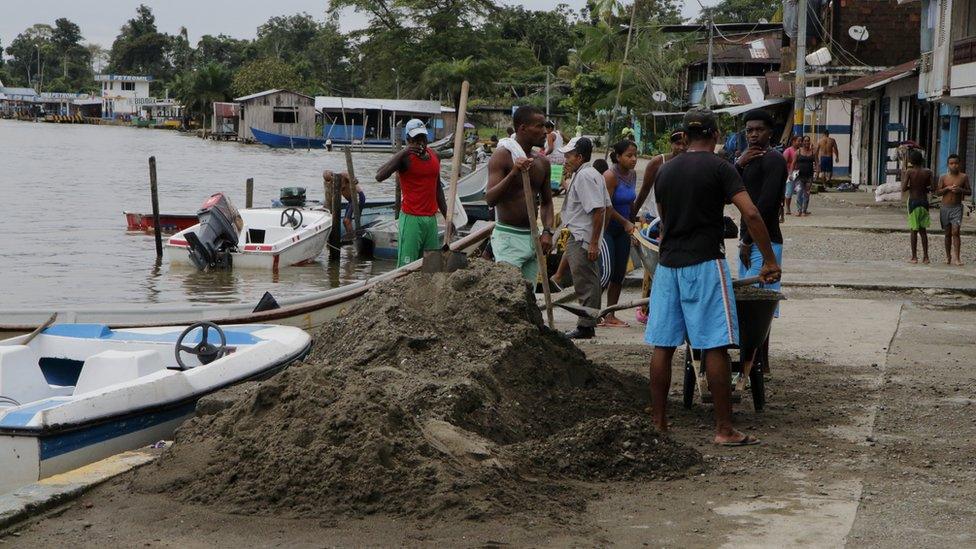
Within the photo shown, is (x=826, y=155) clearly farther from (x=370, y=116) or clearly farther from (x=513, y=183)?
(x=370, y=116)

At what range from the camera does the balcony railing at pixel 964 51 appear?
23.0m

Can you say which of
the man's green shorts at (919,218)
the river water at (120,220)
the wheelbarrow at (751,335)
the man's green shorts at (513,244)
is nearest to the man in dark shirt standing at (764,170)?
the wheelbarrow at (751,335)

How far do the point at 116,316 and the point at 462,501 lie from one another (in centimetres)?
577

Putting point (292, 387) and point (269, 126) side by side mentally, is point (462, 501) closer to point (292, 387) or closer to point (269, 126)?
point (292, 387)

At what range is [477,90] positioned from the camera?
80.6 meters

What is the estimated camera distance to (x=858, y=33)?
36219mm

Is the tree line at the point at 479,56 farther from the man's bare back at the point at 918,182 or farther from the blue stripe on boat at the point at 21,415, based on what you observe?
the blue stripe on boat at the point at 21,415

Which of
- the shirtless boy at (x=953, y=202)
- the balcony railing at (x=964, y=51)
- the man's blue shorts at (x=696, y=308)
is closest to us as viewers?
the man's blue shorts at (x=696, y=308)

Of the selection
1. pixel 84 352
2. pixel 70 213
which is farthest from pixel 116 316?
pixel 70 213

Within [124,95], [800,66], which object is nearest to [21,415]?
[800,66]

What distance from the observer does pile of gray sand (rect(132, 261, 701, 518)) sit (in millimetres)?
5230

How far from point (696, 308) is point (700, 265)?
0.75 ft

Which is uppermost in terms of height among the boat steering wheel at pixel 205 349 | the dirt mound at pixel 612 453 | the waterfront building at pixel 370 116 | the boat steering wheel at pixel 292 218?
the waterfront building at pixel 370 116

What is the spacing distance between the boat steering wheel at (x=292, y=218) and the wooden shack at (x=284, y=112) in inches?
2371
